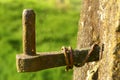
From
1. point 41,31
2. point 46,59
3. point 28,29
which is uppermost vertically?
point 28,29

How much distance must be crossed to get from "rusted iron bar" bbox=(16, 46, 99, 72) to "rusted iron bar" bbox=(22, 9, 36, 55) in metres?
0.03

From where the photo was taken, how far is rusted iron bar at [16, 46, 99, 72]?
62.5 inches

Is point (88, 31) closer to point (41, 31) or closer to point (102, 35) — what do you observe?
point (102, 35)

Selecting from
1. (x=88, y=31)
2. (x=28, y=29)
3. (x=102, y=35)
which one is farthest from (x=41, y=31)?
(x=28, y=29)

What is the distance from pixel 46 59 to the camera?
5.33ft

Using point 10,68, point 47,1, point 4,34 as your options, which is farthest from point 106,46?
point 47,1

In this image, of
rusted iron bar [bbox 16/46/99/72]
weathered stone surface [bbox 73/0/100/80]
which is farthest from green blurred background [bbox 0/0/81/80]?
rusted iron bar [bbox 16/46/99/72]

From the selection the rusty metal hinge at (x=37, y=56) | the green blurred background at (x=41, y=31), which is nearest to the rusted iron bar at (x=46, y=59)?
the rusty metal hinge at (x=37, y=56)

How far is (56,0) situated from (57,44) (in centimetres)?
377

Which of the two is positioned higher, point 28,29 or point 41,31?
point 28,29

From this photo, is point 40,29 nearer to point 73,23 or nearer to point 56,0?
point 73,23

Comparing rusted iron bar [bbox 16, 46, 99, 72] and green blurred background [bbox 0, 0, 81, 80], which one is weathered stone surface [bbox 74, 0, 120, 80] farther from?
green blurred background [bbox 0, 0, 81, 80]

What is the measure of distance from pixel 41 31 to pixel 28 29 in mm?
4934

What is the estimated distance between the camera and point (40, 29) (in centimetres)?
668
